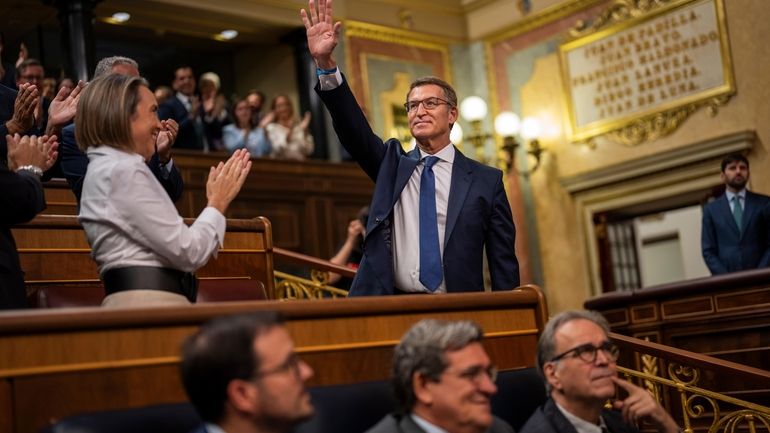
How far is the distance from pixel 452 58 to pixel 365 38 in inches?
41.7

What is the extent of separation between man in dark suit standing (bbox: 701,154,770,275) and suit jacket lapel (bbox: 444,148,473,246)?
373 centimetres

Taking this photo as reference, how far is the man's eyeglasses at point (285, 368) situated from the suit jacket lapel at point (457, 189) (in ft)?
4.96

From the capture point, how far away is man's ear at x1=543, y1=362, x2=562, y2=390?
307 cm

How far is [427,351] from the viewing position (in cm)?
258

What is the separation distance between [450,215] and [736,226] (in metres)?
→ 3.95

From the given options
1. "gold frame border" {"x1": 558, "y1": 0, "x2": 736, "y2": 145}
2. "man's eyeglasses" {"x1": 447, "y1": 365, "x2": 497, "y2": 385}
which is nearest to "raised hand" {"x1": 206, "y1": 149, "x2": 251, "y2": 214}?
"man's eyeglasses" {"x1": 447, "y1": 365, "x2": 497, "y2": 385}

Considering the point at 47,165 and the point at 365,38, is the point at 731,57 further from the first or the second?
the point at 47,165

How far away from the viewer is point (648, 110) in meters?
9.74

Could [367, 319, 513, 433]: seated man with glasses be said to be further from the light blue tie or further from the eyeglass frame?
the light blue tie

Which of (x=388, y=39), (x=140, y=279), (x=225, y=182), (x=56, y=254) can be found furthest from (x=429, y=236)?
(x=388, y=39)

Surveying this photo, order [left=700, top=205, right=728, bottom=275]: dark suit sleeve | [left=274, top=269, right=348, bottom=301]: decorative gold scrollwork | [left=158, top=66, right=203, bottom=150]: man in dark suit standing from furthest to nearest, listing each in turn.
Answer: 1. [left=158, top=66, right=203, bottom=150]: man in dark suit standing
2. [left=700, top=205, right=728, bottom=275]: dark suit sleeve
3. [left=274, top=269, right=348, bottom=301]: decorative gold scrollwork

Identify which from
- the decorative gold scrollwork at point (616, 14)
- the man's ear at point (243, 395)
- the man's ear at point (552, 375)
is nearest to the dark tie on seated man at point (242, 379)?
the man's ear at point (243, 395)

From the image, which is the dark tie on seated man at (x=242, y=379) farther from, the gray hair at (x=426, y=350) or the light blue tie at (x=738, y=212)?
the light blue tie at (x=738, y=212)

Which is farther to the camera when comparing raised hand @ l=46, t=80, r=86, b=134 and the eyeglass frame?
raised hand @ l=46, t=80, r=86, b=134
